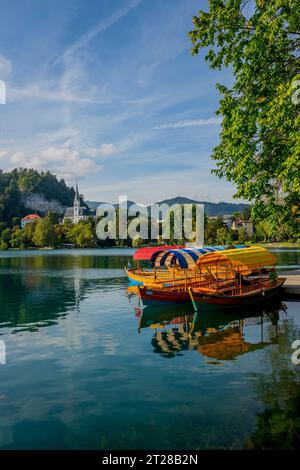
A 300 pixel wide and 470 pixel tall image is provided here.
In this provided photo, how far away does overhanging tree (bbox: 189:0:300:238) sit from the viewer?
17.1m

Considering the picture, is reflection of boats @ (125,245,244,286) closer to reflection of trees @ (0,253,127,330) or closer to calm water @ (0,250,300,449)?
reflection of trees @ (0,253,127,330)

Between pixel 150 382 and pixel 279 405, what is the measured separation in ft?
16.6

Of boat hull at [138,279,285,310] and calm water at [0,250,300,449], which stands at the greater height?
boat hull at [138,279,285,310]

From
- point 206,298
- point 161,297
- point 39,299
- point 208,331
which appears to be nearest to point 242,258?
point 206,298

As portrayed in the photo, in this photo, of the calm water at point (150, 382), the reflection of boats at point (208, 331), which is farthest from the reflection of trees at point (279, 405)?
the reflection of boats at point (208, 331)

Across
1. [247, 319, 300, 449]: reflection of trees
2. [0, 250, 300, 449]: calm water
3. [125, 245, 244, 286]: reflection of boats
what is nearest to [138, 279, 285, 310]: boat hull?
[0, 250, 300, 449]: calm water

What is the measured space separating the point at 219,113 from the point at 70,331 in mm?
16043

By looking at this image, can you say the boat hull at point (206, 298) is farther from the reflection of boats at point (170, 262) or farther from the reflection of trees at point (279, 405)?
the reflection of trees at point (279, 405)

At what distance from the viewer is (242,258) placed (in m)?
31.5

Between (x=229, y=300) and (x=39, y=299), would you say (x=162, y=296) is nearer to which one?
(x=229, y=300)

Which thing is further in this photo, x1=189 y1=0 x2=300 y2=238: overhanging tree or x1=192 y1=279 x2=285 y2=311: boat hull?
x1=192 y1=279 x2=285 y2=311: boat hull

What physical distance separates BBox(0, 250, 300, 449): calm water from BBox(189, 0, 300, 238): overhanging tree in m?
7.15

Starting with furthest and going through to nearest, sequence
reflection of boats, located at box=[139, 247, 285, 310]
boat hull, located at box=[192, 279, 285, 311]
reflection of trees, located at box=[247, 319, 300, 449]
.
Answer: reflection of boats, located at box=[139, 247, 285, 310]
boat hull, located at box=[192, 279, 285, 311]
reflection of trees, located at box=[247, 319, 300, 449]
